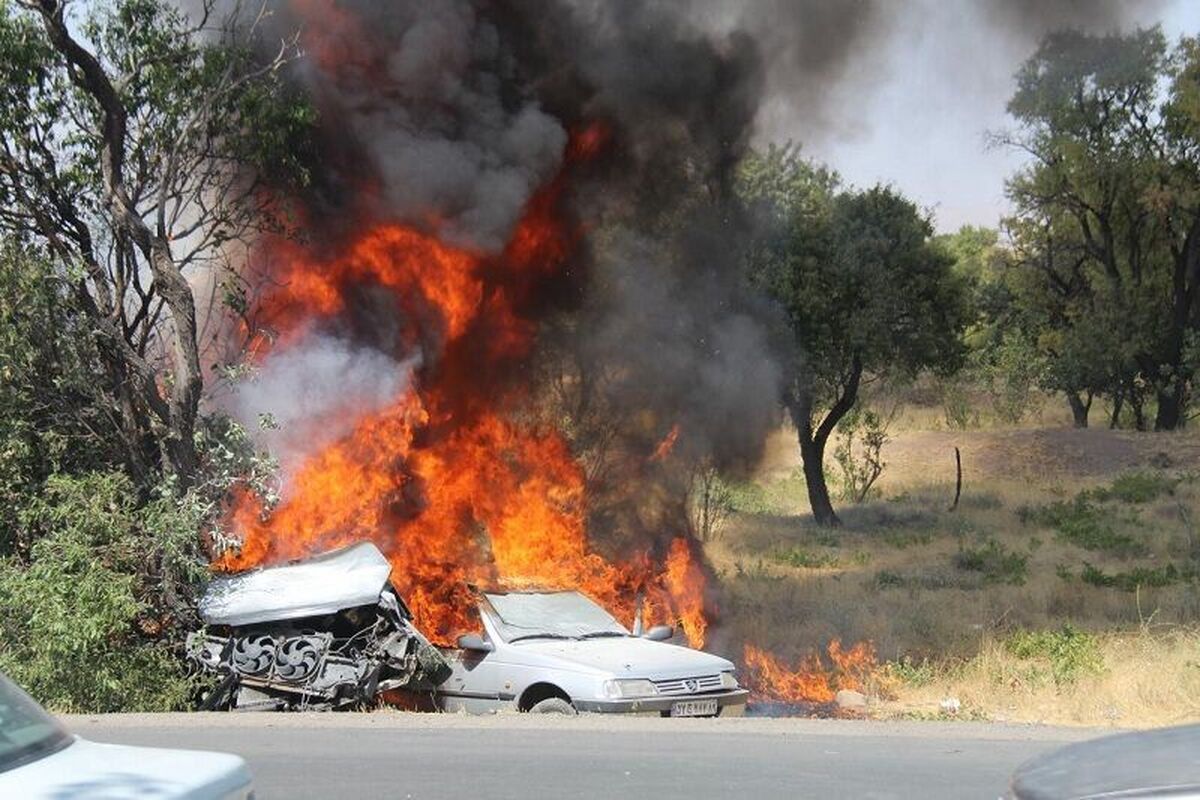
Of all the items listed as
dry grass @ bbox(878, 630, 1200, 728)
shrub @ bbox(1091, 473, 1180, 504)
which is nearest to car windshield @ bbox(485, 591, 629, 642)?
dry grass @ bbox(878, 630, 1200, 728)

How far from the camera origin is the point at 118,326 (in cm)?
1392

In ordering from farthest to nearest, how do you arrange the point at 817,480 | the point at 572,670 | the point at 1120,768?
the point at 817,480, the point at 572,670, the point at 1120,768

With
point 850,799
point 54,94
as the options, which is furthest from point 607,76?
point 850,799

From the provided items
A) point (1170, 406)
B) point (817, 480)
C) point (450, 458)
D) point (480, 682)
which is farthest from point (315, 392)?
point (1170, 406)

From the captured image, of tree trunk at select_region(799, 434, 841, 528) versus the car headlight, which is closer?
the car headlight

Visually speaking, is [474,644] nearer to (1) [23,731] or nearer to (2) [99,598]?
(2) [99,598]

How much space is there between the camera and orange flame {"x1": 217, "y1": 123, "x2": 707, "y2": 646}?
49.3 ft

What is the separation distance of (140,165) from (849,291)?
1491 cm

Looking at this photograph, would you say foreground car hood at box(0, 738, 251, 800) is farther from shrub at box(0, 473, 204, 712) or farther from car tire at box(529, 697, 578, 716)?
shrub at box(0, 473, 204, 712)

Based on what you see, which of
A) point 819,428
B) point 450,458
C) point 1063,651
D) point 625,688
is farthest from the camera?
point 819,428

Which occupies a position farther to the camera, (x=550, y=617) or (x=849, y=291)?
(x=849, y=291)

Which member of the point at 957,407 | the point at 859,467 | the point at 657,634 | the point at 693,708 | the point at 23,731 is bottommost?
the point at 693,708

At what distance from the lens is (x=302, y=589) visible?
37.3ft

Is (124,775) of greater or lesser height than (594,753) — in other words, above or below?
above
